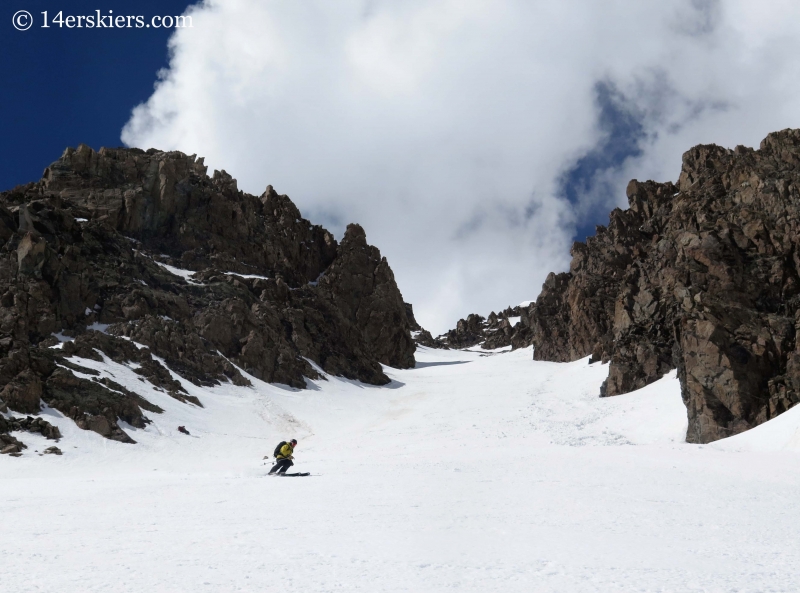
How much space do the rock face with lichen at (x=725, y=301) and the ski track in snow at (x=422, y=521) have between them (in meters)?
3.02

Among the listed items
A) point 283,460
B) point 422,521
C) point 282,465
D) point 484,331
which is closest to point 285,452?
point 283,460

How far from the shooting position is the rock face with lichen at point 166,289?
34941mm

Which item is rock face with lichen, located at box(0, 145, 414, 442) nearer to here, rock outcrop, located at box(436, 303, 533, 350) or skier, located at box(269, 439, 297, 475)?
skier, located at box(269, 439, 297, 475)

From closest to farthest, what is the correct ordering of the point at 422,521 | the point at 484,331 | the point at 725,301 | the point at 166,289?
the point at 422,521 → the point at 725,301 → the point at 166,289 → the point at 484,331

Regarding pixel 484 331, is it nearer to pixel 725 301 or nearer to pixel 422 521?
pixel 725 301

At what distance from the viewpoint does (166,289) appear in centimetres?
5672

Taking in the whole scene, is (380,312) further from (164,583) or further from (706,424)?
(164,583)

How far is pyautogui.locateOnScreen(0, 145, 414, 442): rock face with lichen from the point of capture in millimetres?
34941

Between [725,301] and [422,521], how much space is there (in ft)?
75.6

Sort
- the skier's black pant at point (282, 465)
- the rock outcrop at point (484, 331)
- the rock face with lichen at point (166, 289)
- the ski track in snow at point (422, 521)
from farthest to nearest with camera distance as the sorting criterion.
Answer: the rock outcrop at point (484, 331) → the rock face with lichen at point (166, 289) → the skier's black pant at point (282, 465) → the ski track in snow at point (422, 521)

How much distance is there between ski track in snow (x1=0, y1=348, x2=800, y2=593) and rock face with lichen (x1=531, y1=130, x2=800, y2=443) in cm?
302

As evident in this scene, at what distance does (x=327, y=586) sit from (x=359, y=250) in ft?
295

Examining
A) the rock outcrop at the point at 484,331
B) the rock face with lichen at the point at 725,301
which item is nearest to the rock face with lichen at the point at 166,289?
the rock face with lichen at the point at 725,301

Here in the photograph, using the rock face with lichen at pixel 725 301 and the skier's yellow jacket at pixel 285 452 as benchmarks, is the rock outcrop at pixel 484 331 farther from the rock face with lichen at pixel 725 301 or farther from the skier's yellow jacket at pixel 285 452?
the skier's yellow jacket at pixel 285 452
